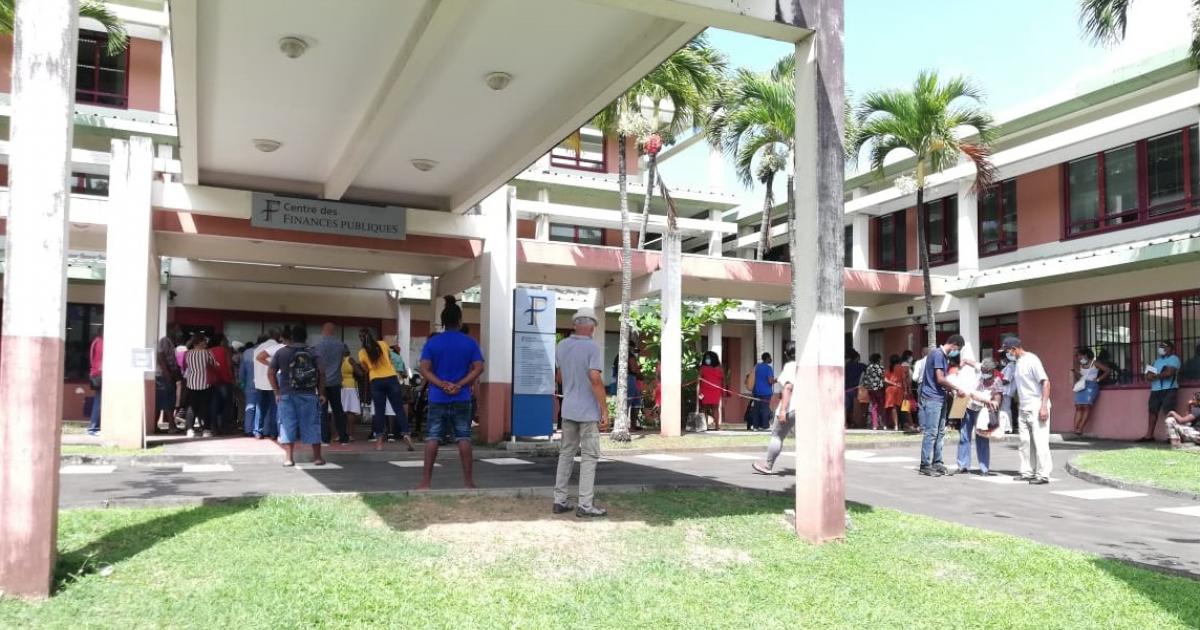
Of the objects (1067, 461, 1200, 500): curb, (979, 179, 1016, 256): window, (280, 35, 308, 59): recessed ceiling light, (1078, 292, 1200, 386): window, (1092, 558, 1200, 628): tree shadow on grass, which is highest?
(979, 179, 1016, 256): window

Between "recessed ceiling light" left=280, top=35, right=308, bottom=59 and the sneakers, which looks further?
"recessed ceiling light" left=280, top=35, right=308, bottom=59

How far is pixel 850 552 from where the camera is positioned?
6516 mm

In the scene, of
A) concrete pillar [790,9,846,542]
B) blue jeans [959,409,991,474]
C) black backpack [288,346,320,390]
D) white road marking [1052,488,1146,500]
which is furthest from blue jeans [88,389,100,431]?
white road marking [1052,488,1146,500]

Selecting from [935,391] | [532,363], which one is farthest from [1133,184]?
[532,363]

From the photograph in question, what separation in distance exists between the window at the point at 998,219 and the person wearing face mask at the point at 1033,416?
12147 mm

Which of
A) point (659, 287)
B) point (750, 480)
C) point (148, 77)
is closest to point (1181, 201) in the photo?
point (659, 287)

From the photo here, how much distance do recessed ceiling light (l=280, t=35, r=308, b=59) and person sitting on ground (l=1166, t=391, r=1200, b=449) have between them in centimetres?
1491

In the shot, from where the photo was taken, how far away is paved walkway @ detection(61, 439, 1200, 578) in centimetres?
760

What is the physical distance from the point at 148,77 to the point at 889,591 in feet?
85.4

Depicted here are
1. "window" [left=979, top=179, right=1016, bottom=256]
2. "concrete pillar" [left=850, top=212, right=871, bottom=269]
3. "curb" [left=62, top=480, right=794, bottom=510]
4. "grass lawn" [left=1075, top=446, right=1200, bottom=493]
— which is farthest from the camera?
"concrete pillar" [left=850, top=212, right=871, bottom=269]

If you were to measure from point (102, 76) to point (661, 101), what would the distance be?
17.1 m

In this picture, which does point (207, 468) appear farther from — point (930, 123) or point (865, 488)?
point (930, 123)

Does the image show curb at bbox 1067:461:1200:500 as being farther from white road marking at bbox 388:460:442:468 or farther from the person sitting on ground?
white road marking at bbox 388:460:442:468

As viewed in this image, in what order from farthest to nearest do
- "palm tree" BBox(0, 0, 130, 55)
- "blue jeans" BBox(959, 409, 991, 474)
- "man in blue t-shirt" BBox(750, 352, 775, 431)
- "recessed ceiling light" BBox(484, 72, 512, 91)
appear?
"man in blue t-shirt" BBox(750, 352, 775, 431), "palm tree" BBox(0, 0, 130, 55), "blue jeans" BBox(959, 409, 991, 474), "recessed ceiling light" BBox(484, 72, 512, 91)
